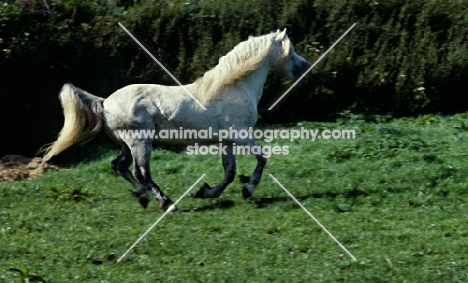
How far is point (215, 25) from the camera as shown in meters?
16.4

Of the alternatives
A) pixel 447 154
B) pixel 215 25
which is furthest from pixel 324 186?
pixel 215 25

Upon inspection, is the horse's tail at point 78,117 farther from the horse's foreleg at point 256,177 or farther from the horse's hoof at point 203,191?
the horse's foreleg at point 256,177

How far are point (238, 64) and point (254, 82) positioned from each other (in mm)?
305

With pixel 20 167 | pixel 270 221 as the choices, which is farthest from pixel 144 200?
pixel 20 167

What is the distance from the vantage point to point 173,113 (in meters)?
11.5

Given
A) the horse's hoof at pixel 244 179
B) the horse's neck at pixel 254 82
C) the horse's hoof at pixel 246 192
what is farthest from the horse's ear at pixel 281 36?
the horse's hoof at pixel 246 192

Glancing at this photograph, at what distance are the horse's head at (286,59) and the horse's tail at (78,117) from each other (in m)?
2.11

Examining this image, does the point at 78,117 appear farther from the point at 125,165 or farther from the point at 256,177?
the point at 256,177

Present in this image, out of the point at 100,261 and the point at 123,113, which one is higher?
the point at 123,113

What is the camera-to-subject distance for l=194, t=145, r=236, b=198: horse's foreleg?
11852mm

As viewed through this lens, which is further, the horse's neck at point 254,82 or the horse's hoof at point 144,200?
the horse's neck at point 254,82

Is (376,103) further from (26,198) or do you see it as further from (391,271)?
(391,271)

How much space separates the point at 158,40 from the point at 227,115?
16.1ft

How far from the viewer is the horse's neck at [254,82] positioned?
1187cm
